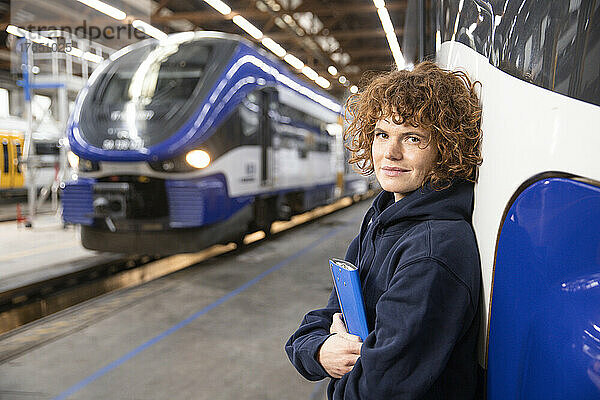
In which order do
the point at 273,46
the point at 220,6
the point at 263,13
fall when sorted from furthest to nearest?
1. the point at 273,46
2. the point at 263,13
3. the point at 220,6

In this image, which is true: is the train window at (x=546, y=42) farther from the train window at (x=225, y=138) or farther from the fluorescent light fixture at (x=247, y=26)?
the fluorescent light fixture at (x=247, y=26)

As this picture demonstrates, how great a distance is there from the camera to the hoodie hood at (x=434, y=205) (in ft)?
3.96

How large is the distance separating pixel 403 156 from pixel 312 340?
0.53m

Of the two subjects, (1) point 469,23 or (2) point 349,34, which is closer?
(1) point 469,23

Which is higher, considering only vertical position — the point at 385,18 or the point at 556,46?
the point at 385,18

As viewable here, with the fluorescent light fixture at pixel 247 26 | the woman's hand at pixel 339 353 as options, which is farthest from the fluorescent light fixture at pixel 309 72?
the woman's hand at pixel 339 353

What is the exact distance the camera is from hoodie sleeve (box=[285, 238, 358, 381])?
134cm

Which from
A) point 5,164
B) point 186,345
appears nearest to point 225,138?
point 186,345

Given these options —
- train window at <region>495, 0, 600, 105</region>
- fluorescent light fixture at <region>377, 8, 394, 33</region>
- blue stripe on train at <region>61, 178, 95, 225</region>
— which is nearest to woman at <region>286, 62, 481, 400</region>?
train window at <region>495, 0, 600, 105</region>

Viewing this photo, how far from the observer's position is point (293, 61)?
16.3 meters

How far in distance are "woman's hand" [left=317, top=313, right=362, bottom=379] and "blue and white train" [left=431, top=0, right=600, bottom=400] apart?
308 mm

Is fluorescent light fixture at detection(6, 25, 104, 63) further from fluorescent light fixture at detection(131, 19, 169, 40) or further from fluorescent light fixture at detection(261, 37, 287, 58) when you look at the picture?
fluorescent light fixture at detection(261, 37, 287, 58)

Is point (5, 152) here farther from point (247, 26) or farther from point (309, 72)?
point (309, 72)

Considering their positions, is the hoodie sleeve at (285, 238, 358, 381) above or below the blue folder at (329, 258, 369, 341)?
below
